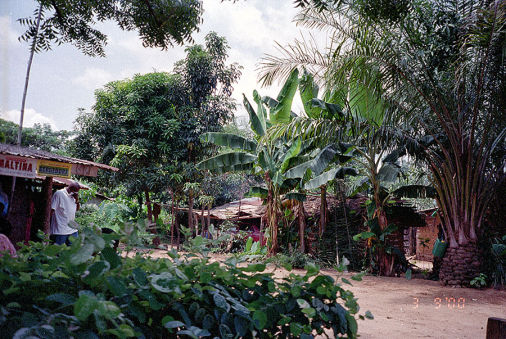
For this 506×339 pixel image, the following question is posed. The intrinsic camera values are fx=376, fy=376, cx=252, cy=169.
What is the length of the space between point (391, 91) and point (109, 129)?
1204cm

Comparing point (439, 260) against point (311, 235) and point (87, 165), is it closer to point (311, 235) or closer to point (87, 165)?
point (311, 235)

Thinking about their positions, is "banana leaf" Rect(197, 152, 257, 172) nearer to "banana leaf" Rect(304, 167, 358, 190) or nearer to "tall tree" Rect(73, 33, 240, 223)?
"banana leaf" Rect(304, 167, 358, 190)

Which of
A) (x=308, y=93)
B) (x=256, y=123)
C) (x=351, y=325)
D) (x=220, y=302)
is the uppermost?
(x=308, y=93)

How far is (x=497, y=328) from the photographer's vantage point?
146 centimetres

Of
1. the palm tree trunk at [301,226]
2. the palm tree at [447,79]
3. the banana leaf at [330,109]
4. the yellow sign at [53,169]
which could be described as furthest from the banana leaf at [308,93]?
the yellow sign at [53,169]

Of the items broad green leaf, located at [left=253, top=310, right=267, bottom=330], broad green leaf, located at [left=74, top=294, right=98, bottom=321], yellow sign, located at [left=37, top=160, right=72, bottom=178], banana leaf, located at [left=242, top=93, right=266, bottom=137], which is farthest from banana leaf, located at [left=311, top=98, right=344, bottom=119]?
broad green leaf, located at [left=74, top=294, right=98, bottom=321]

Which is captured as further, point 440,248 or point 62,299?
point 440,248

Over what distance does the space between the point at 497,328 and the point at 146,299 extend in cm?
134

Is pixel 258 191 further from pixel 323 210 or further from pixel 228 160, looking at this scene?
pixel 323 210

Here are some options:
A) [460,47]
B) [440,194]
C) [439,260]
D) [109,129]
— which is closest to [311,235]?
[439,260]

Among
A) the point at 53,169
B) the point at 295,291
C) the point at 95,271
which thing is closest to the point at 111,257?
the point at 95,271

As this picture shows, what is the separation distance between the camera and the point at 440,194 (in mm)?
8273

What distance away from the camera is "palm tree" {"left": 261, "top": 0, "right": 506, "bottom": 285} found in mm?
6613
